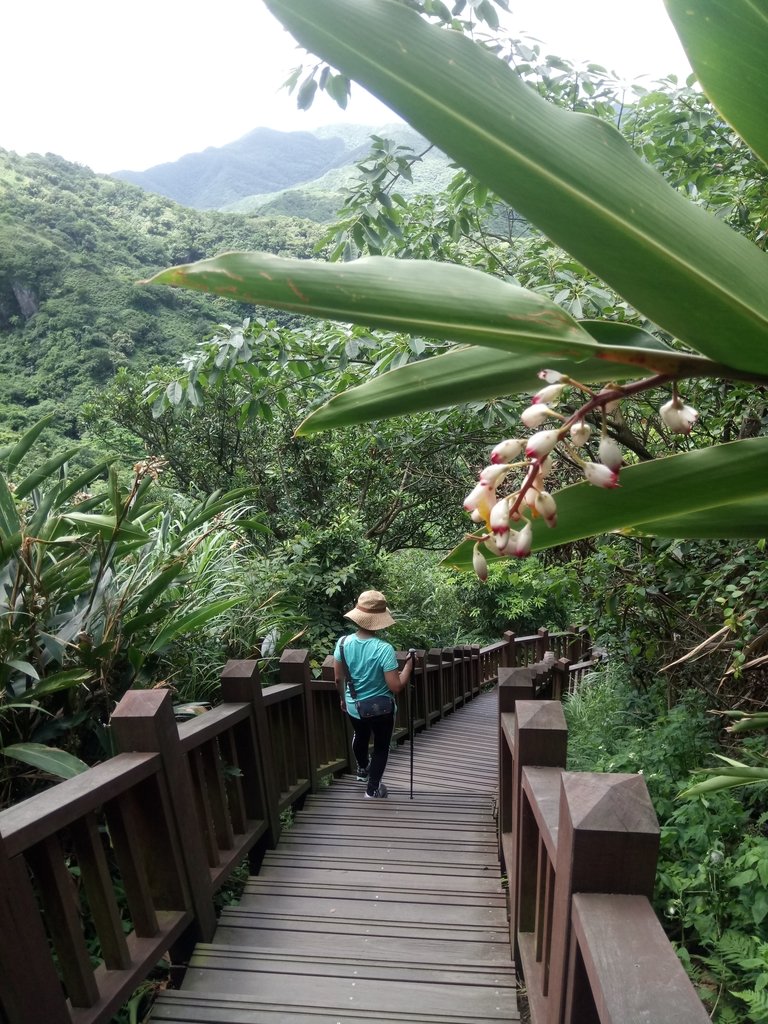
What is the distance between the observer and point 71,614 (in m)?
2.75

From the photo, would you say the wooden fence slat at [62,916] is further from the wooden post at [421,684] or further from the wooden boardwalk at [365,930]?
the wooden post at [421,684]

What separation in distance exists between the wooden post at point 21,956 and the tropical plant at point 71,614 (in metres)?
0.60

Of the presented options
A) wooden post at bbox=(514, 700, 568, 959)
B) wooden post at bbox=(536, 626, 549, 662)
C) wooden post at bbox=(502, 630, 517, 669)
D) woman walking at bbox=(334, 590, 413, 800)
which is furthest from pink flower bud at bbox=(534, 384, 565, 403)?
wooden post at bbox=(536, 626, 549, 662)

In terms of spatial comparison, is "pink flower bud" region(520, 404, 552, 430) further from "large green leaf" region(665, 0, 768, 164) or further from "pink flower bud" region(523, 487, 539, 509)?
"large green leaf" region(665, 0, 768, 164)

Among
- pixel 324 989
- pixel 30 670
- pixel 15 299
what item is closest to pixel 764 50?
pixel 30 670

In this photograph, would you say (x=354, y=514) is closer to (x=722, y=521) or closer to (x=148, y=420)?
(x=148, y=420)

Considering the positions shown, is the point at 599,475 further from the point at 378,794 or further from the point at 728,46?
the point at 378,794

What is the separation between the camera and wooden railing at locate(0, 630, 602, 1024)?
1.56 meters

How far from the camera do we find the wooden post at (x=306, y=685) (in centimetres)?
406

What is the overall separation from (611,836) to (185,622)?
2.17 metres

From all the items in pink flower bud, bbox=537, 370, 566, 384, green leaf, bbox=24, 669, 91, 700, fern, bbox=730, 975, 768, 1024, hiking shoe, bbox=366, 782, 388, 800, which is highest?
pink flower bud, bbox=537, 370, 566, 384

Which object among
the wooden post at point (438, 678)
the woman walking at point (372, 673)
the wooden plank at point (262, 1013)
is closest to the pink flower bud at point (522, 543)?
the wooden plank at point (262, 1013)

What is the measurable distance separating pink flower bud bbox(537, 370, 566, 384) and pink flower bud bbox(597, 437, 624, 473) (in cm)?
6

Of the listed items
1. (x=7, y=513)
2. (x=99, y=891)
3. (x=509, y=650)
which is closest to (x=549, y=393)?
(x=99, y=891)
